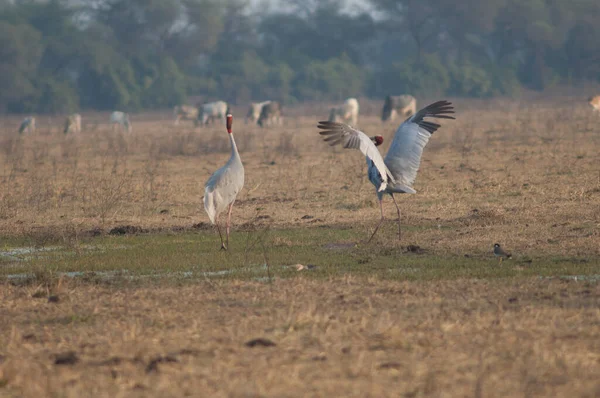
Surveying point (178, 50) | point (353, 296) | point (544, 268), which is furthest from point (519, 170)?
point (178, 50)

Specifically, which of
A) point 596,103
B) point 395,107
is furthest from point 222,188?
point 395,107

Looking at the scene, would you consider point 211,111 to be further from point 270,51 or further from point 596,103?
point 270,51

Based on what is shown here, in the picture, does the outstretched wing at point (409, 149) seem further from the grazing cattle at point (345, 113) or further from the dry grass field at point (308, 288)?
the grazing cattle at point (345, 113)

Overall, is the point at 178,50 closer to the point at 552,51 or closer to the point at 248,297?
the point at 552,51

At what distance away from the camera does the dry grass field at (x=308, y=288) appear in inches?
176

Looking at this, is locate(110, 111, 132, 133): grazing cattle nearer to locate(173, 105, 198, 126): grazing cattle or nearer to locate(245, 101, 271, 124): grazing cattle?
locate(173, 105, 198, 126): grazing cattle

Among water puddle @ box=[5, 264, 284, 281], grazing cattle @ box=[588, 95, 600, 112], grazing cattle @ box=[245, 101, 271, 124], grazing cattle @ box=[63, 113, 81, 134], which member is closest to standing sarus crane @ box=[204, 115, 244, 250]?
water puddle @ box=[5, 264, 284, 281]

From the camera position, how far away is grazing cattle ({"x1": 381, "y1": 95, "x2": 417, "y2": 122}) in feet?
108

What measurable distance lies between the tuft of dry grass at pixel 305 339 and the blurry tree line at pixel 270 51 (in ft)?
134

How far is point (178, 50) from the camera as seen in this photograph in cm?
5341

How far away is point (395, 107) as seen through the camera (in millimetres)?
33125

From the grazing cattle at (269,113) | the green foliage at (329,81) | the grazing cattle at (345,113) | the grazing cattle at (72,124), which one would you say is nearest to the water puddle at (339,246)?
the grazing cattle at (72,124)

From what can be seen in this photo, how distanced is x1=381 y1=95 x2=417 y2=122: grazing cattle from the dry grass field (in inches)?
702

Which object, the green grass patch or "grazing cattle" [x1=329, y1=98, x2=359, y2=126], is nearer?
the green grass patch
